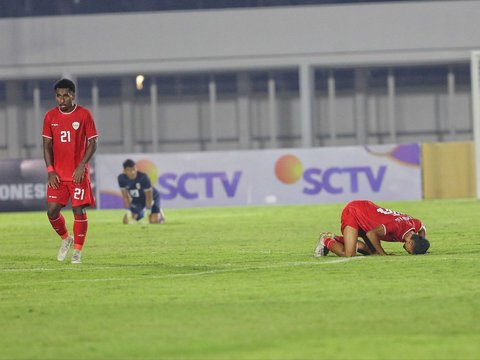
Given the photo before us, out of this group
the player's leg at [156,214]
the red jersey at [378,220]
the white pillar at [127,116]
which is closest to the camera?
the red jersey at [378,220]

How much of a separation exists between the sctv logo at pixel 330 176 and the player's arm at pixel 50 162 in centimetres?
2036

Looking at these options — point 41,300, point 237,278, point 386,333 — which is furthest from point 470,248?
point 386,333

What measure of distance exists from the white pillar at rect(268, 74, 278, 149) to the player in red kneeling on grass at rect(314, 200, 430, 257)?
30089 millimetres

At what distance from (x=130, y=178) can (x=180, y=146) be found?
18626 mm

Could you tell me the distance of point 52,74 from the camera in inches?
1725

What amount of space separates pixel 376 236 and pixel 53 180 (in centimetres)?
351

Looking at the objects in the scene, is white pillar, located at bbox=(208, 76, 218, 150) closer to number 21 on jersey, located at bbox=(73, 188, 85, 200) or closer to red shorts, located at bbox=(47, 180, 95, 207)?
red shorts, located at bbox=(47, 180, 95, 207)

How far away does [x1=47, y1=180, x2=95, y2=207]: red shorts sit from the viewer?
1498 centimetres

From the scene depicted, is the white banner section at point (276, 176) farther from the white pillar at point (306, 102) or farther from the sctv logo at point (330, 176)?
the white pillar at point (306, 102)

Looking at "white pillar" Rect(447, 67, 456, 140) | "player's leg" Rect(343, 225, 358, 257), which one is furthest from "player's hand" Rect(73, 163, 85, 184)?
"white pillar" Rect(447, 67, 456, 140)

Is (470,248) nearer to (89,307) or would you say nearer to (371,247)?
(371,247)

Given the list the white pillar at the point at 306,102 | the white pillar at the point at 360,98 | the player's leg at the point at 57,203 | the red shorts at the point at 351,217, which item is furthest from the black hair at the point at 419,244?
the white pillar at the point at 360,98

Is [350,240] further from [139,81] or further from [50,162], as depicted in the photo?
[139,81]

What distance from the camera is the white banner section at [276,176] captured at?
35.2 m
